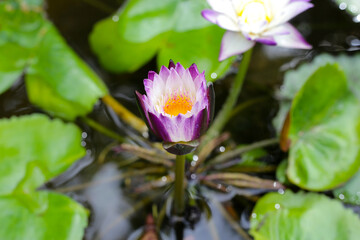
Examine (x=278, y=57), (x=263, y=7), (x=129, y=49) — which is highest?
(x=263, y=7)

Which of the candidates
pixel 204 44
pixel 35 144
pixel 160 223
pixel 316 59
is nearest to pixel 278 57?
pixel 316 59

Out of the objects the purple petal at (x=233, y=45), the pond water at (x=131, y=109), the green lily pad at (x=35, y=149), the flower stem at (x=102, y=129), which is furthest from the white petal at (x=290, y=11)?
the green lily pad at (x=35, y=149)

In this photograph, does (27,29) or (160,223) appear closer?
(160,223)

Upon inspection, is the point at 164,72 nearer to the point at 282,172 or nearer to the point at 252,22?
the point at 252,22

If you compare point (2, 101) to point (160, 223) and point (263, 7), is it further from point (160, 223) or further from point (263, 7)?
point (263, 7)

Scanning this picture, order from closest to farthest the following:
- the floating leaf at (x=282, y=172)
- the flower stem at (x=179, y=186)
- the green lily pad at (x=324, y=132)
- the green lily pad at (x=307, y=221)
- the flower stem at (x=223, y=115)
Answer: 1. the flower stem at (x=179, y=186)
2. the green lily pad at (x=307, y=221)
3. the green lily pad at (x=324, y=132)
4. the floating leaf at (x=282, y=172)
5. the flower stem at (x=223, y=115)

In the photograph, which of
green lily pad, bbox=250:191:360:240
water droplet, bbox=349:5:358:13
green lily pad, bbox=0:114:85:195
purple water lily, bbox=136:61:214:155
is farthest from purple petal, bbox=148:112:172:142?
water droplet, bbox=349:5:358:13

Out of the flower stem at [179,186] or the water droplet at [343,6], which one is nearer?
the flower stem at [179,186]

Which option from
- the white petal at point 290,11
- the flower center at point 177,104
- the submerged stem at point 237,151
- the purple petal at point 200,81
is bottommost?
the submerged stem at point 237,151

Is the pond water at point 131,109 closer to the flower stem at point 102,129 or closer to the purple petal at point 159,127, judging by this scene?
the flower stem at point 102,129
